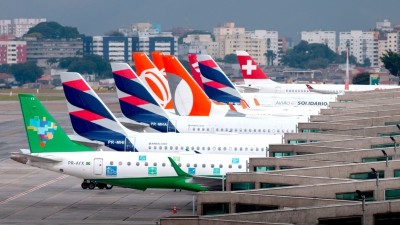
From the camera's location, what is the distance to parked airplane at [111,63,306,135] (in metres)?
85.4

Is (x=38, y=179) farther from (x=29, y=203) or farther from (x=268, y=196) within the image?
(x=268, y=196)

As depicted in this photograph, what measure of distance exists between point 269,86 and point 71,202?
78.4 metres

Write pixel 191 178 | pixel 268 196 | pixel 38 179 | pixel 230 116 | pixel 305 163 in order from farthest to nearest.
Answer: pixel 230 116 → pixel 38 179 → pixel 191 178 → pixel 305 163 → pixel 268 196

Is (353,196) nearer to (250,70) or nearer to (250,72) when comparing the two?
(250,72)

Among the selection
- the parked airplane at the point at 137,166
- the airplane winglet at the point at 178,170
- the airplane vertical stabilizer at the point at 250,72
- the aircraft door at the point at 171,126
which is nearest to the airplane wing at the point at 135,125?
the aircraft door at the point at 171,126

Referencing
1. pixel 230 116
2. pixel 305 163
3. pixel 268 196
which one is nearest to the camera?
pixel 268 196

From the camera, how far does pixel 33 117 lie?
69625mm

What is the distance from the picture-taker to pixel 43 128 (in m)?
69.1

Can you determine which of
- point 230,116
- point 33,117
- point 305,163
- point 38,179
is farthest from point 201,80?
point 305,163

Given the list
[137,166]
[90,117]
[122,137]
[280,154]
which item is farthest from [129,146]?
[280,154]

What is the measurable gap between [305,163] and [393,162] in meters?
4.66

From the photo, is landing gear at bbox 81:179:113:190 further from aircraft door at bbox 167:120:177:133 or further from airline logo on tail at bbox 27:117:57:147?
aircraft door at bbox 167:120:177:133

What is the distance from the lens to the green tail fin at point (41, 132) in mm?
67938

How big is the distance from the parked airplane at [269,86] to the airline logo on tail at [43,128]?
7120cm
